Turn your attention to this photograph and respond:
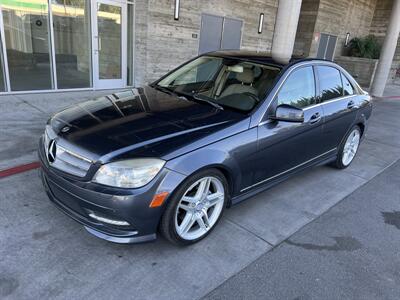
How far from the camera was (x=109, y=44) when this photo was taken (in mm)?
8781

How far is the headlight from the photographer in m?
2.38

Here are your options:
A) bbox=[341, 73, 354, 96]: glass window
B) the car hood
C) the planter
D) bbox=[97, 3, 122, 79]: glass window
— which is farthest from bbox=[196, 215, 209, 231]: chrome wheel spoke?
the planter

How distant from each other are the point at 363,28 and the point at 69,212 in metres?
21.0

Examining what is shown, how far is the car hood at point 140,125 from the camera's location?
2.50 m

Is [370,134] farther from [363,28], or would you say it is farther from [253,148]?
[363,28]

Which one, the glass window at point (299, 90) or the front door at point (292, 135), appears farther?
the glass window at point (299, 90)

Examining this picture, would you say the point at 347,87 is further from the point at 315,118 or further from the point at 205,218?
the point at 205,218

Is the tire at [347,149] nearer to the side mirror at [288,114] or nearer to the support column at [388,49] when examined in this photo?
the side mirror at [288,114]

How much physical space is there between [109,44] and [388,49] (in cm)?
1073

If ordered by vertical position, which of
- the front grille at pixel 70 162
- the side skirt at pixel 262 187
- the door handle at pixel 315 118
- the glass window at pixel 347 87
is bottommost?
the side skirt at pixel 262 187

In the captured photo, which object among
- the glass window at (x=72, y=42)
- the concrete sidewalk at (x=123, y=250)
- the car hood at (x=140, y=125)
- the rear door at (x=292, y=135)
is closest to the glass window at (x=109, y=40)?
the glass window at (x=72, y=42)

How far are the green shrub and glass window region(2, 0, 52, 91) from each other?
15.4 meters

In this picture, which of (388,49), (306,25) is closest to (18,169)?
(388,49)

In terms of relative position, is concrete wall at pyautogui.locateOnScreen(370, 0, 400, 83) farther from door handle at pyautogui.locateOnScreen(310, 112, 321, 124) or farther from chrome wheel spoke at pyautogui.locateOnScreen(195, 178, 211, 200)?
chrome wheel spoke at pyautogui.locateOnScreen(195, 178, 211, 200)
